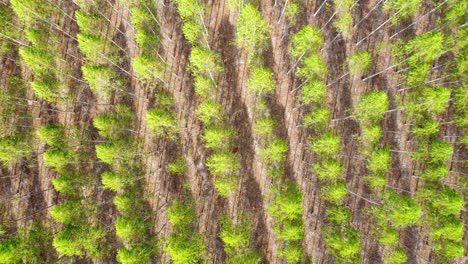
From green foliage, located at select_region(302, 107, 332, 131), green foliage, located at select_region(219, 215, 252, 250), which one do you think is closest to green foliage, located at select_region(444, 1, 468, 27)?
green foliage, located at select_region(302, 107, 332, 131)

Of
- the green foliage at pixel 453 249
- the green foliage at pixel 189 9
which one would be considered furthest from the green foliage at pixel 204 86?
the green foliage at pixel 453 249

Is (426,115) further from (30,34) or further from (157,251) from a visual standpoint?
(30,34)

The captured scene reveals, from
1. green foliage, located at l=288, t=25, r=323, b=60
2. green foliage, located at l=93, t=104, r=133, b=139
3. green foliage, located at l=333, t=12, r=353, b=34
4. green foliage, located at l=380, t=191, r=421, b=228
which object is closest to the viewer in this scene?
green foliage, located at l=380, t=191, r=421, b=228

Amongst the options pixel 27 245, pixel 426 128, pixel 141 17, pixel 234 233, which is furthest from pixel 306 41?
pixel 27 245

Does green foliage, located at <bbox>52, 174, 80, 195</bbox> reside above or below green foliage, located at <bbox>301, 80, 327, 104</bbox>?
below

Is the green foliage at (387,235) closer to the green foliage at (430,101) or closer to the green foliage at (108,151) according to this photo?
the green foliage at (430,101)

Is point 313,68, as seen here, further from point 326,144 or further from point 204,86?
point 204,86

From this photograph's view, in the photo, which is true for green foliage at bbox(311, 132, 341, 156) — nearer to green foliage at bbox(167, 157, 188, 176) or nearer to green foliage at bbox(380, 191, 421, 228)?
green foliage at bbox(380, 191, 421, 228)
